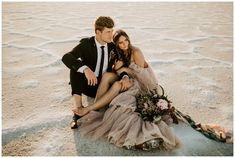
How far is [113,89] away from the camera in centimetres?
268

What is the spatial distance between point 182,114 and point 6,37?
12.4ft

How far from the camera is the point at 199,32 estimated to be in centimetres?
621

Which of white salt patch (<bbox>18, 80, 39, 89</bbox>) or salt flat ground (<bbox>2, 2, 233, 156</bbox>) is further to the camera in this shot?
white salt patch (<bbox>18, 80, 39, 89</bbox>)

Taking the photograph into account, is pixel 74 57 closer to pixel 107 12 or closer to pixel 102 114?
pixel 102 114

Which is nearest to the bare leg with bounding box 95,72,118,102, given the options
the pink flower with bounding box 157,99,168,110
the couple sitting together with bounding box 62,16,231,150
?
the couple sitting together with bounding box 62,16,231,150

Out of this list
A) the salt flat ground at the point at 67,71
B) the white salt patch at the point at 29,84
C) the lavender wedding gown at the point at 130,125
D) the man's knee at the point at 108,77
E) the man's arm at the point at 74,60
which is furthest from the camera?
the white salt patch at the point at 29,84

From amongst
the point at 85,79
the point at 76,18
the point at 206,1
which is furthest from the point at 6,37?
the point at 206,1

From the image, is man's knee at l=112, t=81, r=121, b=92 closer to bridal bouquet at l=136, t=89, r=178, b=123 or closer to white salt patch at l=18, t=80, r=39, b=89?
bridal bouquet at l=136, t=89, r=178, b=123

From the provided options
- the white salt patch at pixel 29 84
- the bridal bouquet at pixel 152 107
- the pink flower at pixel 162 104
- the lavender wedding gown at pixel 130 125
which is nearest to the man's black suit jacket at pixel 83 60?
the lavender wedding gown at pixel 130 125

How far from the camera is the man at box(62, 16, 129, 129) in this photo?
2658 mm

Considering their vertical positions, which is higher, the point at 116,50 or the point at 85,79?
the point at 116,50

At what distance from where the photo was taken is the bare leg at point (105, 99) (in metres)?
2.68

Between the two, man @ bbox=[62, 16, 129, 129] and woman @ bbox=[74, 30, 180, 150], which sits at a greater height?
man @ bbox=[62, 16, 129, 129]

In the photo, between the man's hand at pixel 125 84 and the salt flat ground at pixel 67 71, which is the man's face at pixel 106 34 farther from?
the salt flat ground at pixel 67 71
